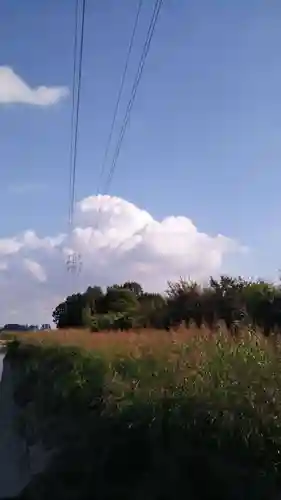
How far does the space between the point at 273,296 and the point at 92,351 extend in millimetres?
8387

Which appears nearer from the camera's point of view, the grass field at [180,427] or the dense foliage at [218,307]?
the grass field at [180,427]

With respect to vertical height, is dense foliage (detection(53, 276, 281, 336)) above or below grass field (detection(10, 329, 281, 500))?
above

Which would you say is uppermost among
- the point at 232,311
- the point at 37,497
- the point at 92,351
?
the point at 232,311

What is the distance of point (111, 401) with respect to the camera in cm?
1092

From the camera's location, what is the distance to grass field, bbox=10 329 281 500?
24.0ft

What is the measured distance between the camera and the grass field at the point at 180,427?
7.32m

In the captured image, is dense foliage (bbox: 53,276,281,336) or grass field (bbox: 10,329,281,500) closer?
grass field (bbox: 10,329,281,500)

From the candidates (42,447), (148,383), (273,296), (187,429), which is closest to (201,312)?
(273,296)

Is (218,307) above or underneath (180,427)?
above

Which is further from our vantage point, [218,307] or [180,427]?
[218,307]

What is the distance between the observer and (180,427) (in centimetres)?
838

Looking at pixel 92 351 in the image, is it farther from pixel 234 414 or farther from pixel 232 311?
pixel 234 414

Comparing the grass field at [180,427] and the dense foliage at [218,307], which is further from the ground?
the dense foliage at [218,307]

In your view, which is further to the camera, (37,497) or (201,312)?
(201,312)
